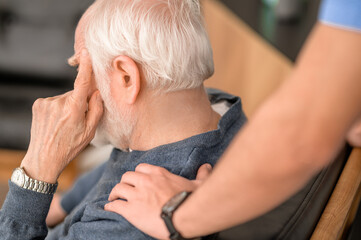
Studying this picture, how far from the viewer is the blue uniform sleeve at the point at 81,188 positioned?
154cm

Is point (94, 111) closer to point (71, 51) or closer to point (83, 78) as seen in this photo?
point (83, 78)

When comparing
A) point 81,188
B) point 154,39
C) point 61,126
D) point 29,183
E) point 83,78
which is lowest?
point 81,188

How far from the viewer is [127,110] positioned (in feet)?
3.76

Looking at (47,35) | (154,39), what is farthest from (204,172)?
(47,35)

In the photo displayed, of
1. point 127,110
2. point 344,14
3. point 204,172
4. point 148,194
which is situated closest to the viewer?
point 344,14

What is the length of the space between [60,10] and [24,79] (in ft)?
1.60

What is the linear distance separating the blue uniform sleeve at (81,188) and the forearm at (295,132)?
2.75 feet

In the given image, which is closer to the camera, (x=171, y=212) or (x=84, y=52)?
(x=171, y=212)

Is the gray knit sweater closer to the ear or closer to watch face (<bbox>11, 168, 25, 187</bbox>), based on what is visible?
watch face (<bbox>11, 168, 25, 187</bbox>)

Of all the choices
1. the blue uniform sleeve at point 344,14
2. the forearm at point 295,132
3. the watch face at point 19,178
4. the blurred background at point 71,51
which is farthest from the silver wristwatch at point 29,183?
the blurred background at point 71,51

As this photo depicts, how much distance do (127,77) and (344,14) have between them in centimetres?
60

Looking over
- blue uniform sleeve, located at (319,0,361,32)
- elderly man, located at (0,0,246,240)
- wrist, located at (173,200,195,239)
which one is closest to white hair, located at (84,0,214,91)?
elderly man, located at (0,0,246,240)

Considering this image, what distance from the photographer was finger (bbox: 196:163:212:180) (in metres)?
1.03

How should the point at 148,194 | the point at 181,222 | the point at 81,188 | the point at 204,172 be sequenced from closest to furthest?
the point at 181,222 → the point at 148,194 → the point at 204,172 → the point at 81,188
